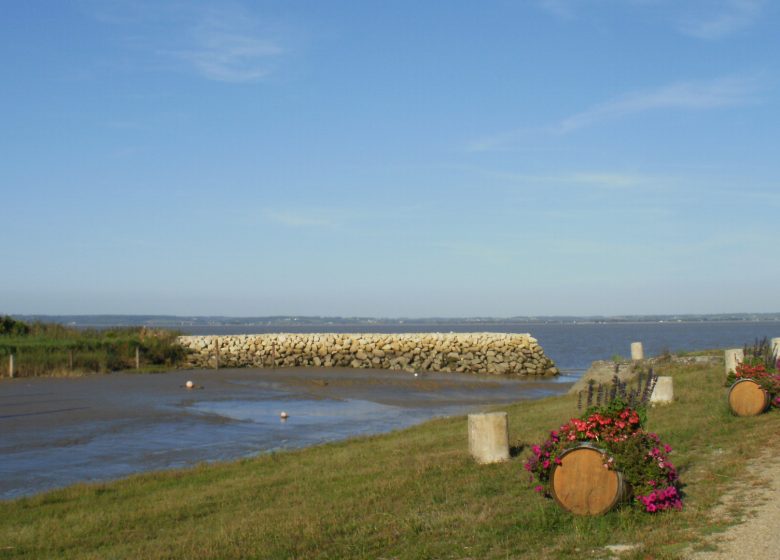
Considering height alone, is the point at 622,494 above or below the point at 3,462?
above

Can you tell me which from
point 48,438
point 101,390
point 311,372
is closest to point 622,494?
point 48,438

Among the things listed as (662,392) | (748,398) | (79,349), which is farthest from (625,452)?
(79,349)

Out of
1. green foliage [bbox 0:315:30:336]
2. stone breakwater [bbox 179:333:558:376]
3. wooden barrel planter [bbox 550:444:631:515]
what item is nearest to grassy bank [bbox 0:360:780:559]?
wooden barrel planter [bbox 550:444:631:515]

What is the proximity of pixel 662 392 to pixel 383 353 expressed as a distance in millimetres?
36987

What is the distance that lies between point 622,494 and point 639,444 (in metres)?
0.57

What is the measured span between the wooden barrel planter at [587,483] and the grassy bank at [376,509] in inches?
7.0

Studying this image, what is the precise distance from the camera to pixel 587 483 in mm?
8852

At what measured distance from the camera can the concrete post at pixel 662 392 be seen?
18578 millimetres

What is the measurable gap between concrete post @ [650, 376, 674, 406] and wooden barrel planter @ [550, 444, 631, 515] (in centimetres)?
1035

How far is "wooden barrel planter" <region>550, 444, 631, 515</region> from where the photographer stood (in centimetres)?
870

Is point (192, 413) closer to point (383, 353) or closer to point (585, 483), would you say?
point (585, 483)

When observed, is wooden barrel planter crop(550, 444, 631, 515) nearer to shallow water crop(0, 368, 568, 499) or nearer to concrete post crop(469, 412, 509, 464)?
concrete post crop(469, 412, 509, 464)

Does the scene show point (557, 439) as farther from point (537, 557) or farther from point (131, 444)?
point (131, 444)

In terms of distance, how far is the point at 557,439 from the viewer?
9.25 meters
